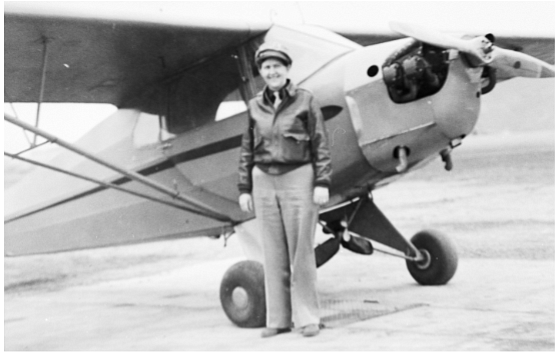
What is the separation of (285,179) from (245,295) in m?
1.13

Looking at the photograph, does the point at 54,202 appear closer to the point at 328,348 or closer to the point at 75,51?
the point at 75,51

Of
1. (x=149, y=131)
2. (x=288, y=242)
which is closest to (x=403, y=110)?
(x=288, y=242)

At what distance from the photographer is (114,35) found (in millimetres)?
5293

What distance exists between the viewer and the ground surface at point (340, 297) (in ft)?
13.7

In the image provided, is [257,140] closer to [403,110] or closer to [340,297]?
[403,110]

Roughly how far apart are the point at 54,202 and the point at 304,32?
3282 mm

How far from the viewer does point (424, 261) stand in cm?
629

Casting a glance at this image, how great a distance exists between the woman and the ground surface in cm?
28

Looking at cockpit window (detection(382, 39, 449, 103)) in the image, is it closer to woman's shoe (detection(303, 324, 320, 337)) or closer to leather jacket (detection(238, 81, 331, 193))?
leather jacket (detection(238, 81, 331, 193))

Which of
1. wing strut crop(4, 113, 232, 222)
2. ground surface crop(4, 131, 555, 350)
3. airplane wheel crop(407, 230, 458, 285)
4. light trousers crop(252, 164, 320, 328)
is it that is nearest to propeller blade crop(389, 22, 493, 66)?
light trousers crop(252, 164, 320, 328)

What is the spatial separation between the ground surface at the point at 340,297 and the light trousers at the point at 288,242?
17 centimetres

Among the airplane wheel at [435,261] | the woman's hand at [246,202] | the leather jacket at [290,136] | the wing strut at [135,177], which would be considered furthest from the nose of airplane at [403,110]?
the airplane wheel at [435,261]

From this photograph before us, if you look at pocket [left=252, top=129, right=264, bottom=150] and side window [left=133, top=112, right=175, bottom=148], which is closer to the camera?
pocket [left=252, top=129, right=264, bottom=150]

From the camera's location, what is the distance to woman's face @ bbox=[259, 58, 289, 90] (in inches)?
164
